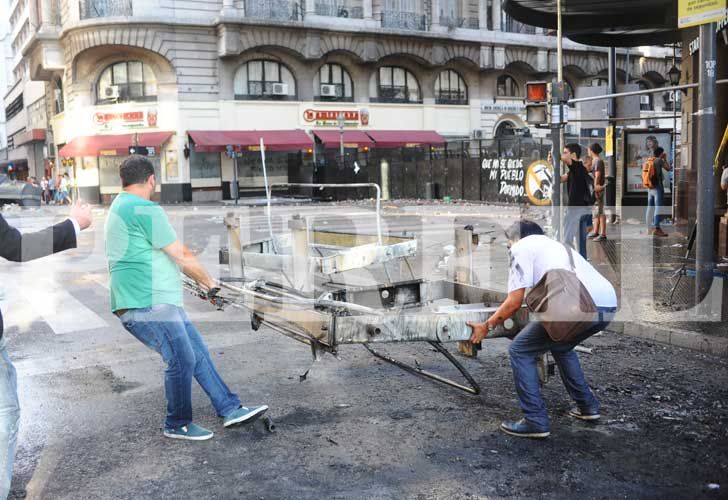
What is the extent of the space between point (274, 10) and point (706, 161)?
33710 mm

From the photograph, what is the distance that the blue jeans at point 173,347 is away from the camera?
4660 mm

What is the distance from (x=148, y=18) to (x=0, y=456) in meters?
36.2

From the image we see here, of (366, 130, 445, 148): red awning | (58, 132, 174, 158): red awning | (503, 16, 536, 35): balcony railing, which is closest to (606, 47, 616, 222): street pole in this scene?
(366, 130, 445, 148): red awning

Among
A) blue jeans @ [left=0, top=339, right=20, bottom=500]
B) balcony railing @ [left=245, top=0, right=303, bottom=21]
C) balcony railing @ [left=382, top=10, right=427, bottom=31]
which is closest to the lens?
blue jeans @ [left=0, top=339, right=20, bottom=500]

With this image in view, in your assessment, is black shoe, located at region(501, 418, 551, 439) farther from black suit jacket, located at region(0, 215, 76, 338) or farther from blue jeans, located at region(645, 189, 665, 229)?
blue jeans, located at region(645, 189, 665, 229)

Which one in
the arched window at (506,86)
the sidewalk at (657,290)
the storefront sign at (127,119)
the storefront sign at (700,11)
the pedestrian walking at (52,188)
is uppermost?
the arched window at (506,86)

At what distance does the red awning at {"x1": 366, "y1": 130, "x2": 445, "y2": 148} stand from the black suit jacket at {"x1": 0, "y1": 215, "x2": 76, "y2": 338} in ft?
124

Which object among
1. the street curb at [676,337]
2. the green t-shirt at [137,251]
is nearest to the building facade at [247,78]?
the street curb at [676,337]

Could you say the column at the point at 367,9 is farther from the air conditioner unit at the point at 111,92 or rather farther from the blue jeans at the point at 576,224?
the blue jeans at the point at 576,224

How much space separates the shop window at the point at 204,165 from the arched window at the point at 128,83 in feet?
11.8

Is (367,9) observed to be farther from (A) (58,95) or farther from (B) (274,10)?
(A) (58,95)

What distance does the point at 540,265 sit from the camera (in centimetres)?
482

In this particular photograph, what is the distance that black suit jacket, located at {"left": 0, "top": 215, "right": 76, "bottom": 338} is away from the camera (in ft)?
12.3

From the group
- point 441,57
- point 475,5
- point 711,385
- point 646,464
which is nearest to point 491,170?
point 441,57
